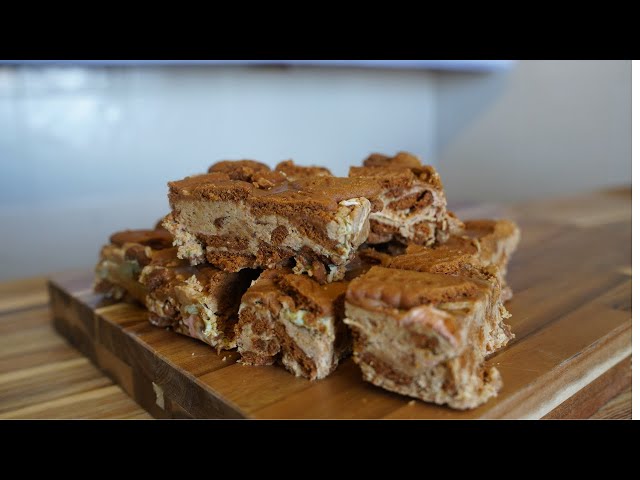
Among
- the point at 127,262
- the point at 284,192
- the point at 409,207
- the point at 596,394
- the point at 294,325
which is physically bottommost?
the point at 596,394

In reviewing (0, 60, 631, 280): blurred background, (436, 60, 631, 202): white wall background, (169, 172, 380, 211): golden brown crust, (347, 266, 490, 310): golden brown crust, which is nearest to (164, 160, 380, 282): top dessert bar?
(169, 172, 380, 211): golden brown crust

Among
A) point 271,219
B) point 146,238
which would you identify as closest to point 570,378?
point 271,219

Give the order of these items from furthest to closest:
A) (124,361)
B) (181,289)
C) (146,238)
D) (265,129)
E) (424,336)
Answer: (265,129) < (146,238) < (124,361) < (181,289) < (424,336)

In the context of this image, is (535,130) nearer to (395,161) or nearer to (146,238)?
(395,161)

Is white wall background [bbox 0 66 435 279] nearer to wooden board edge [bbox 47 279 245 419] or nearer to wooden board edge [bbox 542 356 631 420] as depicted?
wooden board edge [bbox 47 279 245 419]

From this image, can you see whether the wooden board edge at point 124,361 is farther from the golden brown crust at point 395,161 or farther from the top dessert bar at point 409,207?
the golden brown crust at point 395,161
